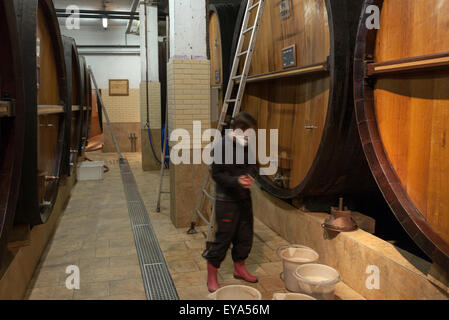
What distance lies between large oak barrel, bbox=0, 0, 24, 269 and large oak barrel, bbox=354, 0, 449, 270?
6.09 feet

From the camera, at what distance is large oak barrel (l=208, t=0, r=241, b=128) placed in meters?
5.26

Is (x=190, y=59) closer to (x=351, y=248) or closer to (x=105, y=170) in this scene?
(x=351, y=248)

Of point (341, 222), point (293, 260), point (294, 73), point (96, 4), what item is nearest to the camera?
point (293, 260)

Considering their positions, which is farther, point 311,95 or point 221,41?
point 221,41

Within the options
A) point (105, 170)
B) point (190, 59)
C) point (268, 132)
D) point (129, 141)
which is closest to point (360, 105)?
point (268, 132)

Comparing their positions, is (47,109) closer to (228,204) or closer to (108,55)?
(228,204)

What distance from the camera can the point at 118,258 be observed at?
359cm

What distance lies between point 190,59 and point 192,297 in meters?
2.59

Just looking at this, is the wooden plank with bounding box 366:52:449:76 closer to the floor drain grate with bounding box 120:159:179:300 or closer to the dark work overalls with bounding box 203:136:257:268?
the dark work overalls with bounding box 203:136:257:268

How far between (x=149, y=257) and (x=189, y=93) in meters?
1.81

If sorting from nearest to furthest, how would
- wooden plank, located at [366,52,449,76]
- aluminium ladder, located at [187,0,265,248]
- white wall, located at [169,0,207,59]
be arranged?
wooden plank, located at [366,52,449,76], aluminium ladder, located at [187,0,265,248], white wall, located at [169,0,207,59]

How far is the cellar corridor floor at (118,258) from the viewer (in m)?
2.93

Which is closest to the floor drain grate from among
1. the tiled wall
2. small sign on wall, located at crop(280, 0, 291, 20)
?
the tiled wall

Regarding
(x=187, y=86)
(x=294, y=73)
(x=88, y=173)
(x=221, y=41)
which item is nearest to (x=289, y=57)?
(x=294, y=73)
